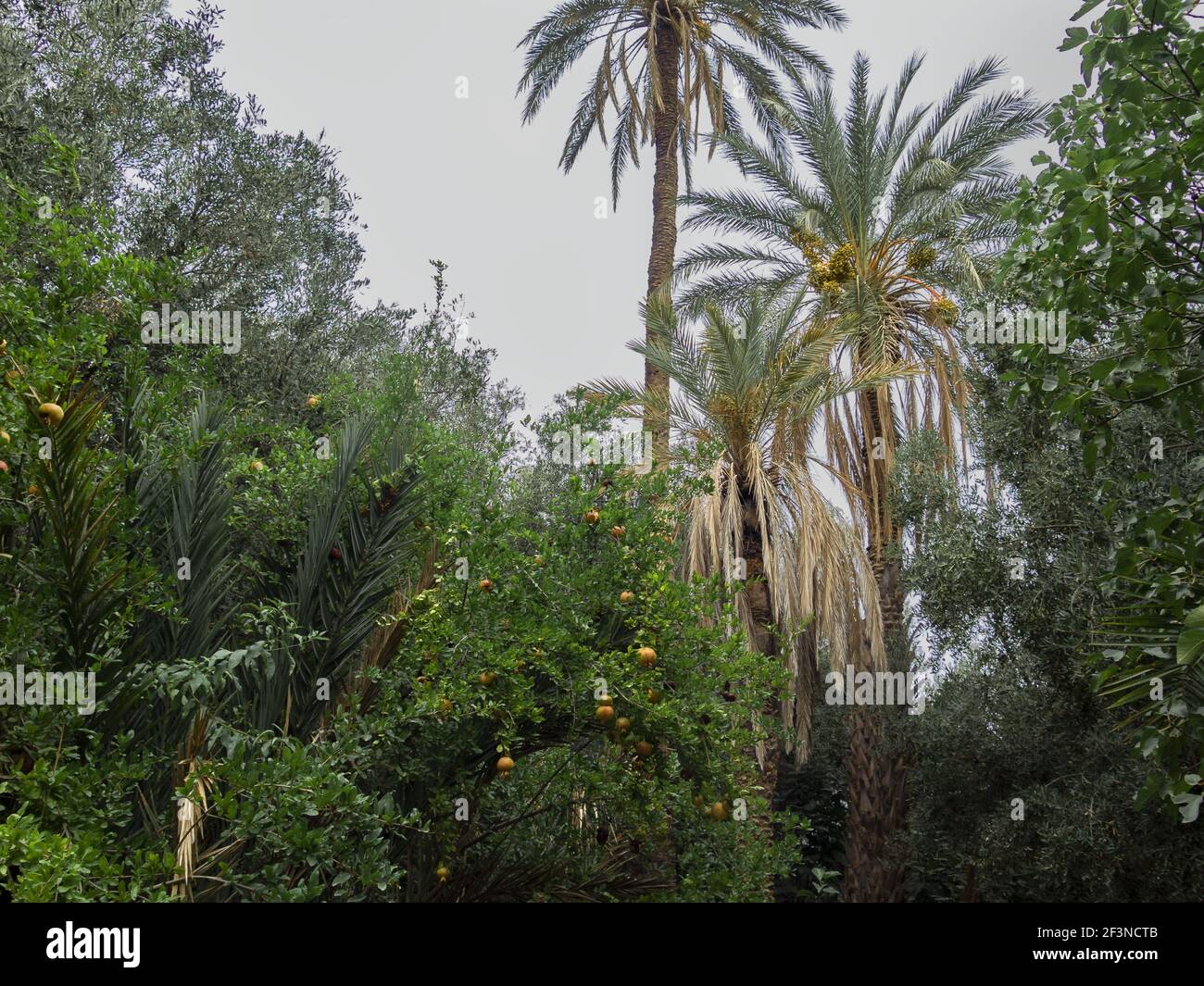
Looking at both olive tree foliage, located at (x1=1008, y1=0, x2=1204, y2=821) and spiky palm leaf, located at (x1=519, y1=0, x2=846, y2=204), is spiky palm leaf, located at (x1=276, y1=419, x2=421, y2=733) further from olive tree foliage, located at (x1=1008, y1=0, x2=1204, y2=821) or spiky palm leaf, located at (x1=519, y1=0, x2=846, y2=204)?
spiky palm leaf, located at (x1=519, y1=0, x2=846, y2=204)

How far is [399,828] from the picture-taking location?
5.33 meters

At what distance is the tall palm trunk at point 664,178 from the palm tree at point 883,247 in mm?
972

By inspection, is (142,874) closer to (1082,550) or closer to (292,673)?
(292,673)

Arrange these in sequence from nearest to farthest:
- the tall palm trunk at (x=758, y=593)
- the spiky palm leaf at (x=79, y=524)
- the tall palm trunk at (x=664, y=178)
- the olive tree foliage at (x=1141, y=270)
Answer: the olive tree foliage at (x=1141, y=270) → the spiky palm leaf at (x=79, y=524) → the tall palm trunk at (x=758, y=593) → the tall palm trunk at (x=664, y=178)

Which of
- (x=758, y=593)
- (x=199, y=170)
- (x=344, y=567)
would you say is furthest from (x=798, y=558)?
(x=199, y=170)

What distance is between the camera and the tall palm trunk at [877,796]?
11914mm

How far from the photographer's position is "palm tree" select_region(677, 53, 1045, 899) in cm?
1223

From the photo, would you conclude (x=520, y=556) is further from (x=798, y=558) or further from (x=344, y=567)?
(x=798, y=558)

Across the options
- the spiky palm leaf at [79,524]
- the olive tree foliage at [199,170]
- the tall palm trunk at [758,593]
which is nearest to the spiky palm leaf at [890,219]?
the tall palm trunk at [758,593]

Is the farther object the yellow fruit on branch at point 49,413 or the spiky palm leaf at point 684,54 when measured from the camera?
the spiky palm leaf at point 684,54

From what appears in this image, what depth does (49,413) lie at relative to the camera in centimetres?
377

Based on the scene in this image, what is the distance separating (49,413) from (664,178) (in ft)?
36.4

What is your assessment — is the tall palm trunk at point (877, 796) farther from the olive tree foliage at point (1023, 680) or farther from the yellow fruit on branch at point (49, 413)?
the yellow fruit on branch at point (49, 413)

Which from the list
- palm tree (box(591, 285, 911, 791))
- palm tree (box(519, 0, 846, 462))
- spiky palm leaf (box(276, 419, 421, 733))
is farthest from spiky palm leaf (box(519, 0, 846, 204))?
spiky palm leaf (box(276, 419, 421, 733))
